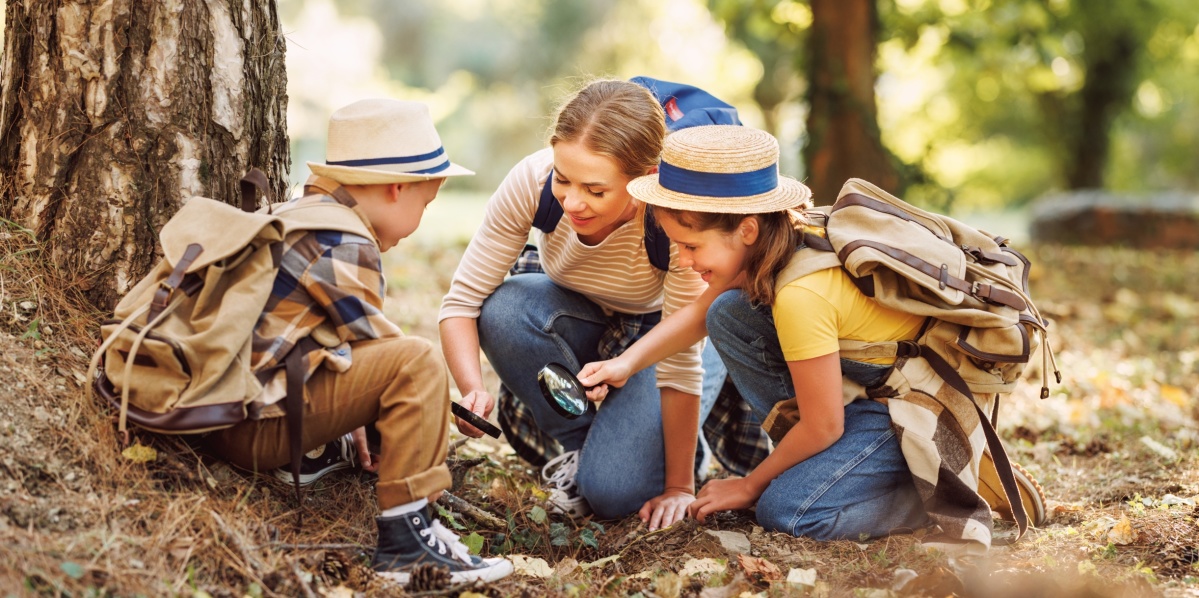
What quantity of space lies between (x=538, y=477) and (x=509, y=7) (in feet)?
91.3

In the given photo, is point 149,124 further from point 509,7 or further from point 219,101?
point 509,7

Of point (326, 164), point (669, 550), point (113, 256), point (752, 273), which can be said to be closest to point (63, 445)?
point (113, 256)

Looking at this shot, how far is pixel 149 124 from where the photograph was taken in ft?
8.58

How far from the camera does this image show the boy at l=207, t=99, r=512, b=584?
2217 mm

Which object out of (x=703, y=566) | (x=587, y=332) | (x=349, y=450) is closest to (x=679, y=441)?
(x=587, y=332)

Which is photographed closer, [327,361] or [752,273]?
[327,361]

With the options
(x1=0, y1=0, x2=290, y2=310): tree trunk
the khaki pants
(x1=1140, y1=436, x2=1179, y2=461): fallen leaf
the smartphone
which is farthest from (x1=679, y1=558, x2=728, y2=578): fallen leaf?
(x1=1140, y1=436, x2=1179, y2=461): fallen leaf

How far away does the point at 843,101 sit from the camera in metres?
7.50

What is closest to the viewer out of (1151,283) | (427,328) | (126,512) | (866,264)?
(126,512)

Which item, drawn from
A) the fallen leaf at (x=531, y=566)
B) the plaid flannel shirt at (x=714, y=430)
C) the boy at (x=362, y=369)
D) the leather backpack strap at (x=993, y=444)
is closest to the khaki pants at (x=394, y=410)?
the boy at (x=362, y=369)

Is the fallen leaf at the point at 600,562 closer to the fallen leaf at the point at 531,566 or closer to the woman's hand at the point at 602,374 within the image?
the fallen leaf at the point at 531,566

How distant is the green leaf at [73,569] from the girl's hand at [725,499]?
1.72 m

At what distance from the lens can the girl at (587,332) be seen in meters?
3.07

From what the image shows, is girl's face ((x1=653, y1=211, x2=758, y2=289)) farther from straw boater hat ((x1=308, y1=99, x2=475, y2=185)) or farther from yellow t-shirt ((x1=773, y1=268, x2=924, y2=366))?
straw boater hat ((x1=308, y1=99, x2=475, y2=185))
